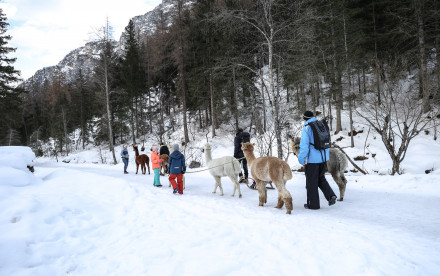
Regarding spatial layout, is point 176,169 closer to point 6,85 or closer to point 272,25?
point 272,25

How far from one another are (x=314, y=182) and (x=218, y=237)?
242 centimetres

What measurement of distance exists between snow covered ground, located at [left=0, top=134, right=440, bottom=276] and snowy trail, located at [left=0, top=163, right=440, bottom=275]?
0.5 inches

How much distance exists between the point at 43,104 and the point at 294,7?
62248mm

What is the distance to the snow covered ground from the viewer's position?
246 centimetres

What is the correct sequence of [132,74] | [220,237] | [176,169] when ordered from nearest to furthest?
1. [220,237]
2. [176,169]
3. [132,74]

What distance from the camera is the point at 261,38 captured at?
10367 millimetres

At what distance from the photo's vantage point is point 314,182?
4.57m

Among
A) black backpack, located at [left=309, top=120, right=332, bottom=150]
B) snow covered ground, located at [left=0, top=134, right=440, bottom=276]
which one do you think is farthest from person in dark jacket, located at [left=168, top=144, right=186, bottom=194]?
black backpack, located at [left=309, top=120, right=332, bottom=150]

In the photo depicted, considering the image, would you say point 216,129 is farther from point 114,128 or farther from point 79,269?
point 79,269

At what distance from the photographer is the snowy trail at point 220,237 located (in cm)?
246

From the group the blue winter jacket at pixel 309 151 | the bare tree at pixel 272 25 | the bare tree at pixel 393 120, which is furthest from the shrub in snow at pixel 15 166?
the bare tree at pixel 393 120

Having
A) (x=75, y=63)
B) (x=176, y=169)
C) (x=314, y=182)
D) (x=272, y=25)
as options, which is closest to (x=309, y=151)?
(x=314, y=182)

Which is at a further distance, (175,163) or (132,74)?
(132,74)

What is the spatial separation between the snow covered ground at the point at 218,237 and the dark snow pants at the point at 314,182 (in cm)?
25
